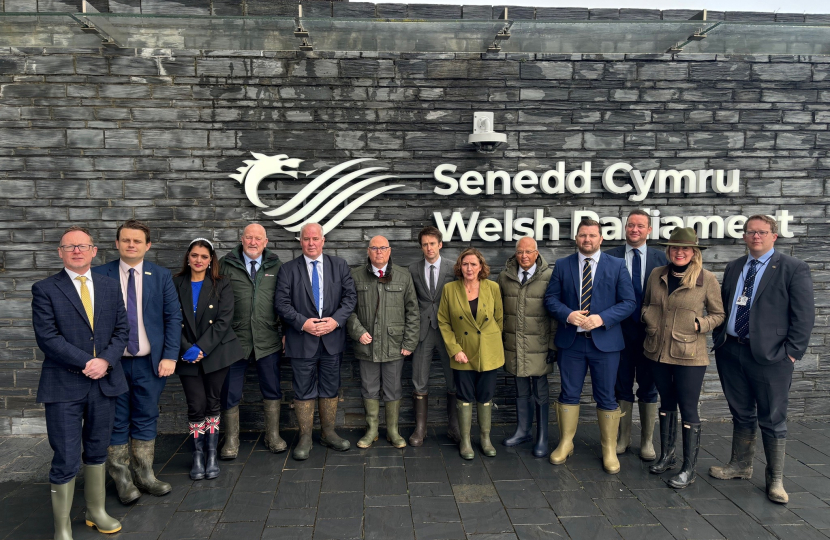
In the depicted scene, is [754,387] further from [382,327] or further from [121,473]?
[121,473]

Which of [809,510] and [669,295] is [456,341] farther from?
[809,510]

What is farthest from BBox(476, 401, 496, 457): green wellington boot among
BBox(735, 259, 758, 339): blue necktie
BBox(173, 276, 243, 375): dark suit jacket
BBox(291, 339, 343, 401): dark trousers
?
BBox(173, 276, 243, 375): dark suit jacket

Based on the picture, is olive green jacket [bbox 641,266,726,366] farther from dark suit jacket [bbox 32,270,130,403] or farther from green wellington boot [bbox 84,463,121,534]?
green wellington boot [bbox 84,463,121,534]

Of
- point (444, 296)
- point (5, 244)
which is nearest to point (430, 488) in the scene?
point (444, 296)

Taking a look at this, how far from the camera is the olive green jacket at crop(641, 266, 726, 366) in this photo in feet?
12.1

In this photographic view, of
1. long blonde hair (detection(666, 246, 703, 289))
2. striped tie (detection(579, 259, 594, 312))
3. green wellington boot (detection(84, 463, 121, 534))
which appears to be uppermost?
long blonde hair (detection(666, 246, 703, 289))

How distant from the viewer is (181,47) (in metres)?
4.74

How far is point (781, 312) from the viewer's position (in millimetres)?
3557

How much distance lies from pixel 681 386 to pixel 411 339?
7.22ft

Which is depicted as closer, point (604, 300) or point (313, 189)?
point (604, 300)

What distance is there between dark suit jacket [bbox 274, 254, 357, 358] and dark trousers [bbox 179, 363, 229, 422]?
2.01 ft

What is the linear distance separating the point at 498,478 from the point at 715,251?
3332mm

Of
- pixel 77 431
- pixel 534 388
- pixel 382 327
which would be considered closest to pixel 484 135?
pixel 382 327

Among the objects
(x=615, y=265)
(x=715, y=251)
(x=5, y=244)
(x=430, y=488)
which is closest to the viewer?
(x=430, y=488)
